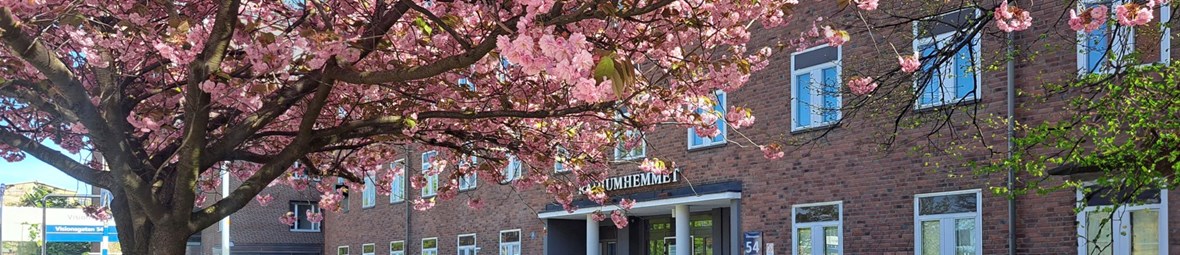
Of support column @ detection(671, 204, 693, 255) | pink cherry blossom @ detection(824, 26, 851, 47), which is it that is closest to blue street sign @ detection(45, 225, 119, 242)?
support column @ detection(671, 204, 693, 255)

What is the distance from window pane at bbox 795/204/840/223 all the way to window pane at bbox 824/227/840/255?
0.53 ft

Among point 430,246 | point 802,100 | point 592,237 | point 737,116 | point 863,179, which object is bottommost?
point 430,246

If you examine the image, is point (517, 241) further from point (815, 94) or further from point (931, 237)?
point (931, 237)

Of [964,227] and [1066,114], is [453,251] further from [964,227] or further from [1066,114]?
[1066,114]

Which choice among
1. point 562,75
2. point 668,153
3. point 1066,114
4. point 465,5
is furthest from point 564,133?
point 668,153

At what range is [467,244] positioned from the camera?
3228 centimetres

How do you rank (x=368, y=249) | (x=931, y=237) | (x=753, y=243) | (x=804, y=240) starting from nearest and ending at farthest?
(x=931, y=237)
(x=804, y=240)
(x=753, y=243)
(x=368, y=249)

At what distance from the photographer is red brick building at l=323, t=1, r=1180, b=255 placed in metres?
15.4

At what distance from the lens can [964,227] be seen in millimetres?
17656

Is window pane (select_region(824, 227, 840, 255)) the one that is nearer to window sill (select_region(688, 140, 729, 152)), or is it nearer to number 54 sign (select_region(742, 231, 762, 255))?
number 54 sign (select_region(742, 231, 762, 255))

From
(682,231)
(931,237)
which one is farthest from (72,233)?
(931,237)

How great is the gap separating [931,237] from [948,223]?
0.36 metres

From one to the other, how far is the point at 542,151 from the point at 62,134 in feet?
14.1

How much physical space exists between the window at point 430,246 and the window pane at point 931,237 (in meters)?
17.9
